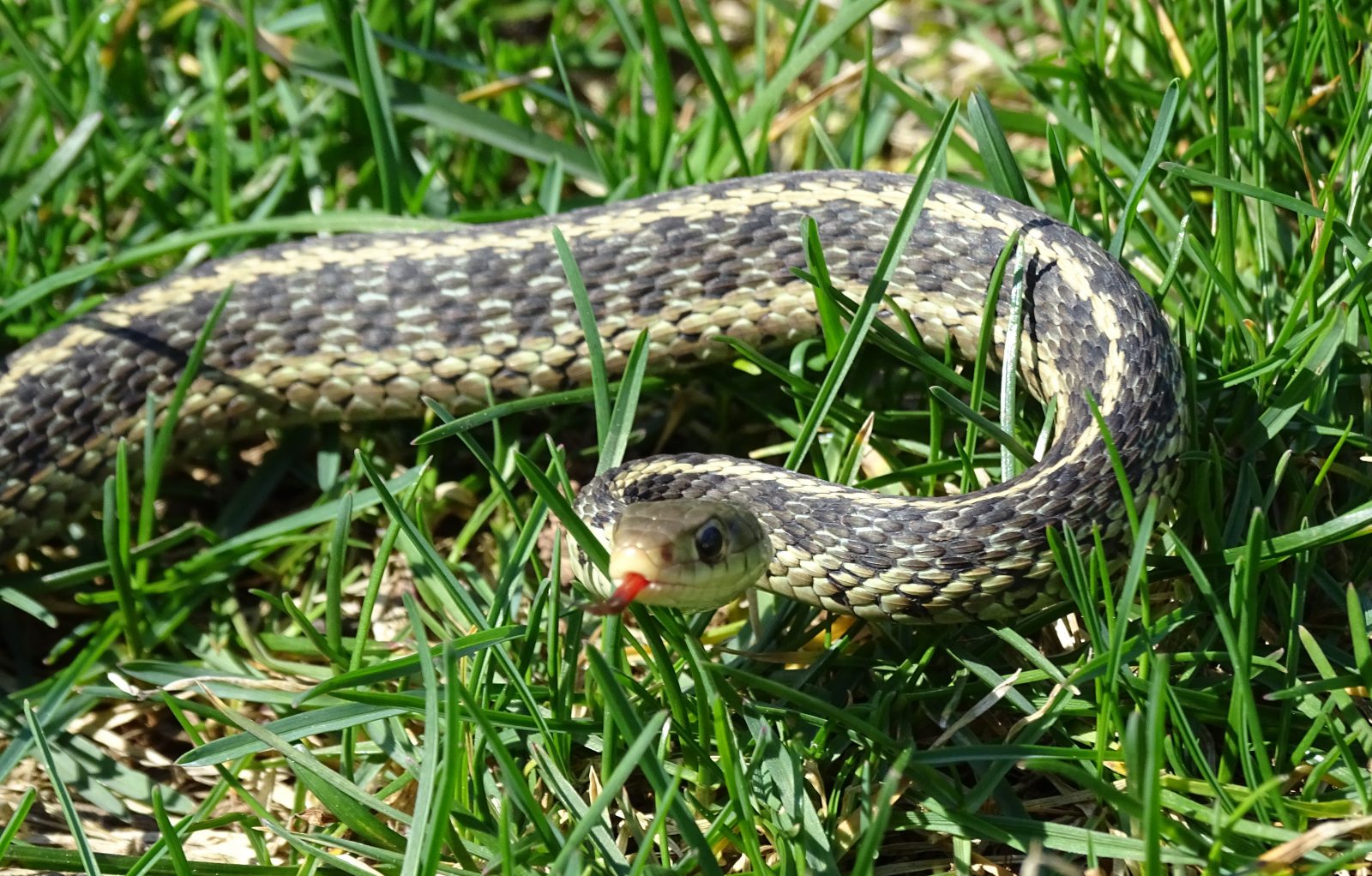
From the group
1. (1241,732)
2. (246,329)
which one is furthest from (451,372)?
(1241,732)

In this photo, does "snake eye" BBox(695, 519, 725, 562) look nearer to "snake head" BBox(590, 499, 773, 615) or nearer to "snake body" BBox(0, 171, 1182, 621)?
"snake head" BBox(590, 499, 773, 615)

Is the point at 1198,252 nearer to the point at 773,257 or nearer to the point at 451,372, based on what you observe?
the point at 773,257

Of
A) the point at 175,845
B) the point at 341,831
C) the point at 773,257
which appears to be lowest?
the point at 341,831

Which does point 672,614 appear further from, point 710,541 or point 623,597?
point 623,597

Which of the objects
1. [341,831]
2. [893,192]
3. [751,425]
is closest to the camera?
[341,831]

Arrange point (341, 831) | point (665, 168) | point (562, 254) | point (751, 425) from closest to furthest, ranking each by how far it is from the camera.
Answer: point (341, 831) < point (562, 254) < point (751, 425) < point (665, 168)

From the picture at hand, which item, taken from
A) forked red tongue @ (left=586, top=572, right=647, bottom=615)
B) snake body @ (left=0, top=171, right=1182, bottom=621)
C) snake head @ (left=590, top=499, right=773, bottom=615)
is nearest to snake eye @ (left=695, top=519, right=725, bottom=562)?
snake head @ (left=590, top=499, right=773, bottom=615)

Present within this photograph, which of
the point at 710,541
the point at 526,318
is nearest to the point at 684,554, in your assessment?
the point at 710,541
